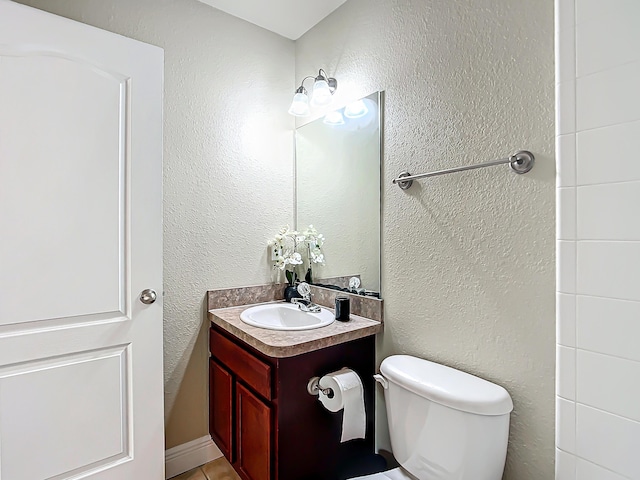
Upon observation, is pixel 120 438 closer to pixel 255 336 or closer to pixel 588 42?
pixel 255 336

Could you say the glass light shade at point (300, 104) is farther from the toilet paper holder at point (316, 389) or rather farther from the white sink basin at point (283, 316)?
the toilet paper holder at point (316, 389)

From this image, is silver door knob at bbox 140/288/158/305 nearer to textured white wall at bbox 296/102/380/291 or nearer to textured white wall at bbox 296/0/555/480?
textured white wall at bbox 296/102/380/291

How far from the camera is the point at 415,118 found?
4.77 feet

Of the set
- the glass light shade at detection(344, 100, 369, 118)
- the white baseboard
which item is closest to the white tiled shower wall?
the glass light shade at detection(344, 100, 369, 118)

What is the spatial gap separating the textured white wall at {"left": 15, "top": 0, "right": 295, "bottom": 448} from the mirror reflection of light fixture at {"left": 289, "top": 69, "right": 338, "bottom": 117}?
0.24 metres

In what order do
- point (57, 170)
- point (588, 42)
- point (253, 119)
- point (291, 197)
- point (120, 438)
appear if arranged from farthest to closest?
1. point (291, 197)
2. point (253, 119)
3. point (120, 438)
4. point (57, 170)
5. point (588, 42)

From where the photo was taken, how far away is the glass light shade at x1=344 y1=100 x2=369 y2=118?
1.69 metres

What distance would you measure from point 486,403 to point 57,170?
170 cm

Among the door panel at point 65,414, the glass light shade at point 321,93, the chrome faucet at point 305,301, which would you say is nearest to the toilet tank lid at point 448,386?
the chrome faucet at point 305,301

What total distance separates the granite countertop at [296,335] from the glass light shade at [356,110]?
3.35 ft

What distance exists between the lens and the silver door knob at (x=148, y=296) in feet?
4.83

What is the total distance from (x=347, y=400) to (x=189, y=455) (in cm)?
104

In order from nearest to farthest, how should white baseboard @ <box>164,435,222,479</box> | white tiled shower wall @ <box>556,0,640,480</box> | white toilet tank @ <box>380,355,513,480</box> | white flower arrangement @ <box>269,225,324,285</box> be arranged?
1. white tiled shower wall @ <box>556,0,640,480</box>
2. white toilet tank @ <box>380,355,513,480</box>
3. white baseboard @ <box>164,435,222,479</box>
4. white flower arrangement @ <box>269,225,324,285</box>

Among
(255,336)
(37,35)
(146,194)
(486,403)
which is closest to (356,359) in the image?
(255,336)
